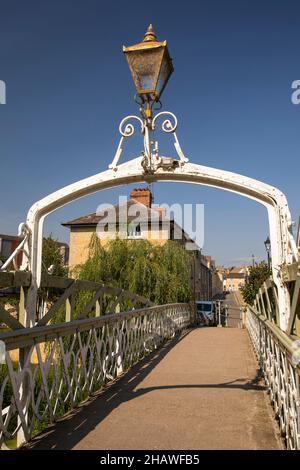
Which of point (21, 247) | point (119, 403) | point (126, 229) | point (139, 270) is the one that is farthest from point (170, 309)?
point (21, 247)

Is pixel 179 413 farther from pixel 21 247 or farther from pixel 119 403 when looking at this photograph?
pixel 21 247

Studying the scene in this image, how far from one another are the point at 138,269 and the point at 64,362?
39.6 feet

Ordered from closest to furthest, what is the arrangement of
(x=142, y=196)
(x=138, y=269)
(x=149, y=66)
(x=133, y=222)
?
(x=149, y=66) → (x=138, y=269) → (x=133, y=222) → (x=142, y=196)

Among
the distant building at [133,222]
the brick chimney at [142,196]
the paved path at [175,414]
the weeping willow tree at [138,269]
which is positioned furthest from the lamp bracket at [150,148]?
the brick chimney at [142,196]

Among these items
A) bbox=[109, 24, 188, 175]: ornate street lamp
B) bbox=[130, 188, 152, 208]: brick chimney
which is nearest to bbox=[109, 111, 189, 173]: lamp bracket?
bbox=[109, 24, 188, 175]: ornate street lamp

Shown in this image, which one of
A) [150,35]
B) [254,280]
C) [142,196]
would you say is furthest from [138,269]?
[142,196]

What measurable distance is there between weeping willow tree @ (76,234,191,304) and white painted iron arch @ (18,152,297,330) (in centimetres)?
1141

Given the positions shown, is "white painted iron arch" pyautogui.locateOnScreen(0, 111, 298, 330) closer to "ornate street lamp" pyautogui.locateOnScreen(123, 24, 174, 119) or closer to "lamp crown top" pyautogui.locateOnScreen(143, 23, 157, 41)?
"ornate street lamp" pyautogui.locateOnScreen(123, 24, 174, 119)

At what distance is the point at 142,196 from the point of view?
29203mm

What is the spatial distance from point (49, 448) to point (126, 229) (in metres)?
16.0

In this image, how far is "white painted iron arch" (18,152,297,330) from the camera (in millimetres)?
3912

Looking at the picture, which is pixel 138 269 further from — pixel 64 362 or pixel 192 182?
pixel 192 182

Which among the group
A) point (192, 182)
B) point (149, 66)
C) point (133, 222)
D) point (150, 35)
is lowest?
point (192, 182)
